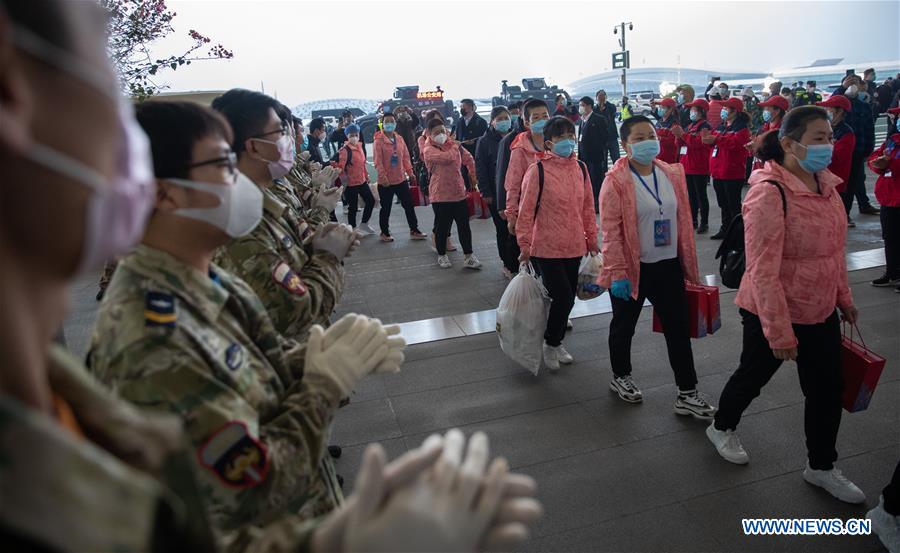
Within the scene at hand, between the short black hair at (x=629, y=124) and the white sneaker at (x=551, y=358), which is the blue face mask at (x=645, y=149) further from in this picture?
the white sneaker at (x=551, y=358)

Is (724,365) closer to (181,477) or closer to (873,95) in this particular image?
(181,477)

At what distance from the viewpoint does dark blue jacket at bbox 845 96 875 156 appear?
802 centimetres

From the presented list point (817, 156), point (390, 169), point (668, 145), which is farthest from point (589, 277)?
point (668, 145)

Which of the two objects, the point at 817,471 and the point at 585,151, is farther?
the point at 585,151

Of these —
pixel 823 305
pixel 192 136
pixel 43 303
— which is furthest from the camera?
pixel 823 305

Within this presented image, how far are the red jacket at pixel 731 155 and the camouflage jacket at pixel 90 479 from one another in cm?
799

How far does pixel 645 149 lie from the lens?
11.7 ft

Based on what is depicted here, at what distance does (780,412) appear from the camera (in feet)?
11.7

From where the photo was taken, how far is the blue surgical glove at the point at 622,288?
357 cm

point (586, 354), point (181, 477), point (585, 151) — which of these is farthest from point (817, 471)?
point (585, 151)

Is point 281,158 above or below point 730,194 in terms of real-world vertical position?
above

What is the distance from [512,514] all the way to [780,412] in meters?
3.31

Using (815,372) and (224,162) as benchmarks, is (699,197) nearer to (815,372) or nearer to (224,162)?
(815,372)

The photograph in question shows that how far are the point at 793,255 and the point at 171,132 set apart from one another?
2.61 meters
